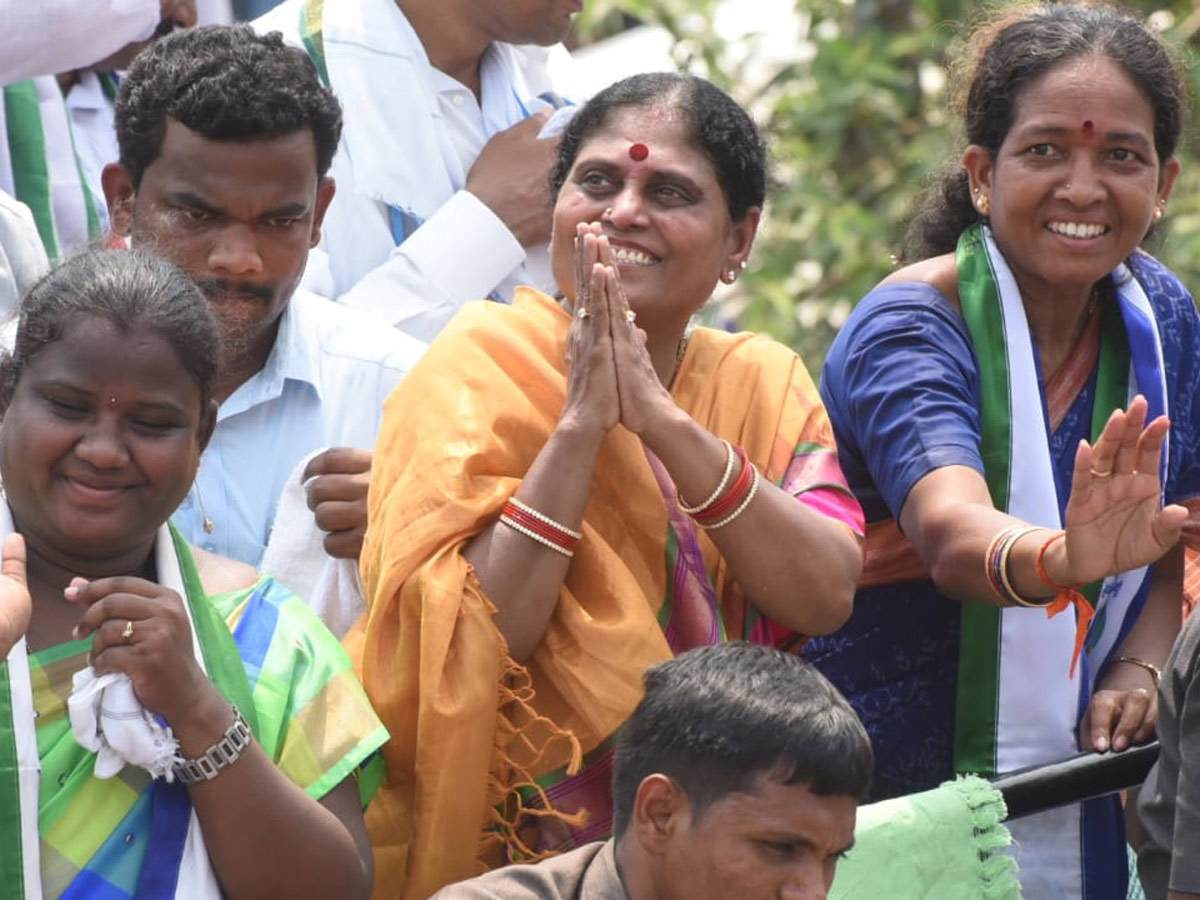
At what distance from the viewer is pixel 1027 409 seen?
12.9 ft

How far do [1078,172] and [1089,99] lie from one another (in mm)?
134

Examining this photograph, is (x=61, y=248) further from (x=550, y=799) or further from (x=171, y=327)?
(x=550, y=799)

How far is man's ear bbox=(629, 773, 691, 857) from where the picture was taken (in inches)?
120

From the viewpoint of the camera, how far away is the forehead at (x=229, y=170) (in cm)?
391

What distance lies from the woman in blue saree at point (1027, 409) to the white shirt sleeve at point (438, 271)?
0.79 m

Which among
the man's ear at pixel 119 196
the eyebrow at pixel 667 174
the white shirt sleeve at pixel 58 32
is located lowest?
the man's ear at pixel 119 196

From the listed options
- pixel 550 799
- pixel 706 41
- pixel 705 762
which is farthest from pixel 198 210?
pixel 706 41

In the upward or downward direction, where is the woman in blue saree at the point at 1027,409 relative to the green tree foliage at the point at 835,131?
downward

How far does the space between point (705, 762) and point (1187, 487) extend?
1537mm

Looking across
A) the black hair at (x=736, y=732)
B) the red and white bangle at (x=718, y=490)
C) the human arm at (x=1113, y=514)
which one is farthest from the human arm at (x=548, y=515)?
the human arm at (x=1113, y=514)

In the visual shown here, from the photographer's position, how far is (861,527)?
3.67 meters

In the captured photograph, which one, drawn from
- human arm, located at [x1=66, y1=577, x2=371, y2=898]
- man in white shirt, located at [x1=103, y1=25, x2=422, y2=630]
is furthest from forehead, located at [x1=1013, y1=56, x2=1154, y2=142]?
human arm, located at [x1=66, y1=577, x2=371, y2=898]

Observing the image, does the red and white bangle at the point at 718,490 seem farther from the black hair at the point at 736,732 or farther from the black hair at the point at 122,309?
the black hair at the point at 122,309

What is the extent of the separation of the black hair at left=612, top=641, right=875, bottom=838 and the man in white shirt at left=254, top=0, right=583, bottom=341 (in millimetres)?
1510
